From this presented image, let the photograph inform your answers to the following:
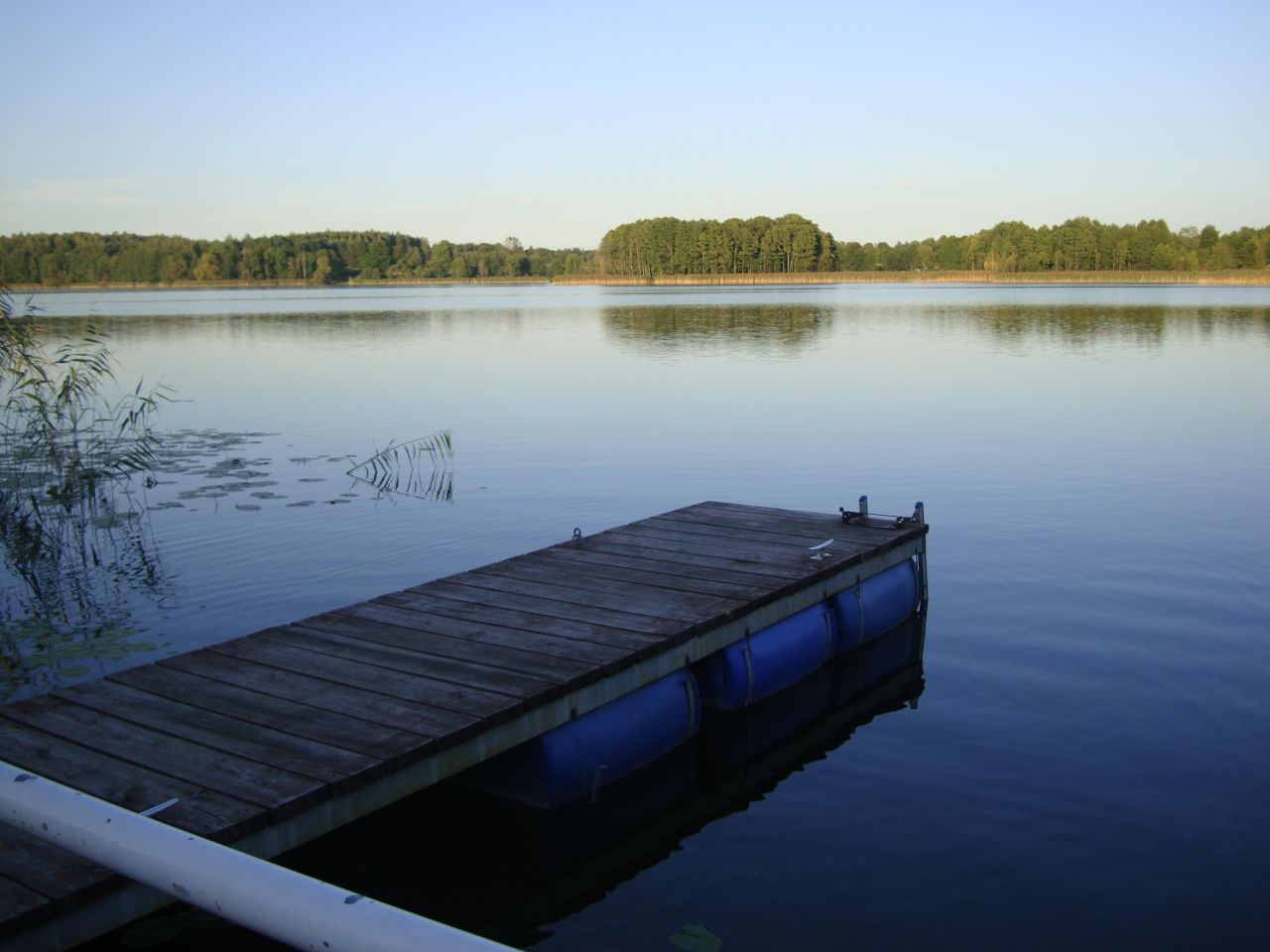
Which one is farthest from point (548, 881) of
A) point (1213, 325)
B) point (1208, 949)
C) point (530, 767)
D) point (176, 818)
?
point (1213, 325)

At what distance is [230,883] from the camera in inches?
86.0

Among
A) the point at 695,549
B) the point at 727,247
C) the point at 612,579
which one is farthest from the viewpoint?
the point at 727,247

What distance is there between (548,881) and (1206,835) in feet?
11.3

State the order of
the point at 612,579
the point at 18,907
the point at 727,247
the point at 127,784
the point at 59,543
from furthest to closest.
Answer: the point at 727,247
the point at 59,543
the point at 612,579
the point at 127,784
the point at 18,907

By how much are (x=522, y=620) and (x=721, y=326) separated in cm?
4081

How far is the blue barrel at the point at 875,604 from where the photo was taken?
850 cm

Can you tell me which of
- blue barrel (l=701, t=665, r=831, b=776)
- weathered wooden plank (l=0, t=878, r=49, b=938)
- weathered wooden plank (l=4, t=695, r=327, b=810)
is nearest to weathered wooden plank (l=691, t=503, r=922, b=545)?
blue barrel (l=701, t=665, r=831, b=776)

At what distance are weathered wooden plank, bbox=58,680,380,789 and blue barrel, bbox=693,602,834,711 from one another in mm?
3114

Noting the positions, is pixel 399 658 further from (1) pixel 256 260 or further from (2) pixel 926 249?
(2) pixel 926 249

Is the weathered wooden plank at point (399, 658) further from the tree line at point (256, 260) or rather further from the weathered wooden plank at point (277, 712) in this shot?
the tree line at point (256, 260)

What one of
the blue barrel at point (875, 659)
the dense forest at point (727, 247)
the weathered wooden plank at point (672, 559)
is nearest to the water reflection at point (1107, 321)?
the blue barrel at point (875, 659)

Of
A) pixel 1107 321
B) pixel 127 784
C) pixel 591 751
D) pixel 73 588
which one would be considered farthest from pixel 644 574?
pixel 1107 321

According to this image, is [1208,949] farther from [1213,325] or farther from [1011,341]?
[1213,325]

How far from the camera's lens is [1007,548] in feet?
36.3
